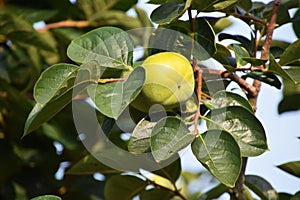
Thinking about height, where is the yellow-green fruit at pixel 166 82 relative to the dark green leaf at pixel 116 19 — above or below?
above

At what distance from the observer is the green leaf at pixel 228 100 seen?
3.07 ft

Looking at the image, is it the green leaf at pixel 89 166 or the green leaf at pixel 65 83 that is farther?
the green leaf at pixel 89 166

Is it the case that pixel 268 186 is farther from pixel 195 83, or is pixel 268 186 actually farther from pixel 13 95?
pixel 13 95

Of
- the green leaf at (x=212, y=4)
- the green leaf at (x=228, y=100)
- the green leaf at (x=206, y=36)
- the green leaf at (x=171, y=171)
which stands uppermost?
the green leaf at (x=212, y=4)

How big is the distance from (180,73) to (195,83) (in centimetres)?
12

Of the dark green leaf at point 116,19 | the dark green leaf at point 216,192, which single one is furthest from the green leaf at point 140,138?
the dark green leaf at point 116,19

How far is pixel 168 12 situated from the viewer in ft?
3.07

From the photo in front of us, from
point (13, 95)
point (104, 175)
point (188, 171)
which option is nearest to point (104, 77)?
point (13, 95)

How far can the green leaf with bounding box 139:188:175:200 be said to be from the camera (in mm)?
1281

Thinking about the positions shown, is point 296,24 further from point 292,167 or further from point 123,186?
point 123,186

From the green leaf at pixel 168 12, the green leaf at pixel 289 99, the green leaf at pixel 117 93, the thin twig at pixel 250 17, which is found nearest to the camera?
the green leaf at pixel 117 93

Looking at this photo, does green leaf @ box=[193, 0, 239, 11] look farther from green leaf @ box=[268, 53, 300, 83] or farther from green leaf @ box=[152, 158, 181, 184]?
green leaf @ box=[152, 158, 181, 184]

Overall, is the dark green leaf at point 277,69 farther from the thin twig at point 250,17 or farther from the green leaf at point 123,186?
the green leaf at point 123,186

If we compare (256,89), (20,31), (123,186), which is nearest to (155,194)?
(123,186)
